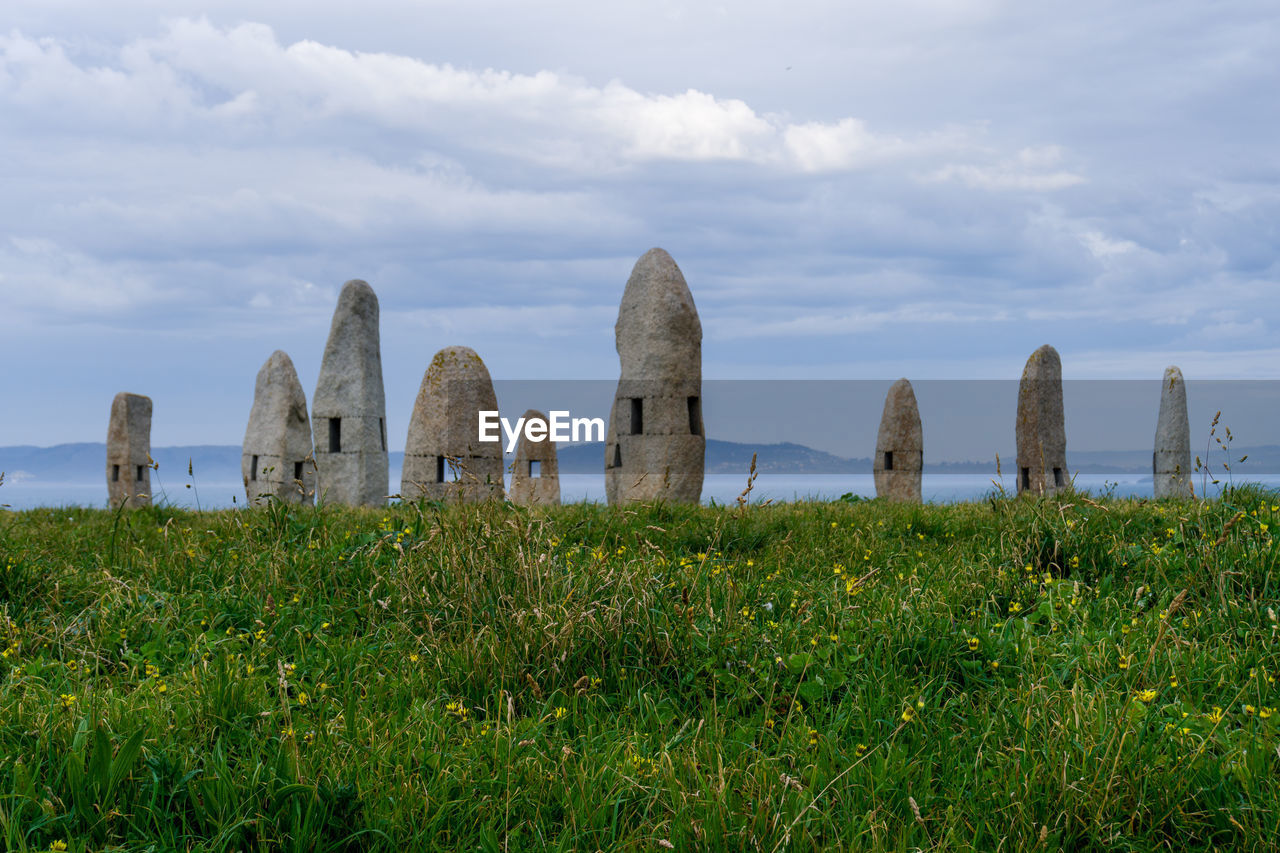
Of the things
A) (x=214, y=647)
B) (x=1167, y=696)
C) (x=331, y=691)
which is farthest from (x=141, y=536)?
(x=1167, y=696)

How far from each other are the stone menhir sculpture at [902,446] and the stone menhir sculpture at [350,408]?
406 inches

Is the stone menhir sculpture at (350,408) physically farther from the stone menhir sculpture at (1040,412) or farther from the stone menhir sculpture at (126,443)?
the stone menhir sculpture at (1040,412)

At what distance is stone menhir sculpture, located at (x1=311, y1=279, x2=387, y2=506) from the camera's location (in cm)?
1659

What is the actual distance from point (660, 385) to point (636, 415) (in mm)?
623

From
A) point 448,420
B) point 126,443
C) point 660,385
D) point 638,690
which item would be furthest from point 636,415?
point 126,443

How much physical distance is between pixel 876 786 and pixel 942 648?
4.58ft

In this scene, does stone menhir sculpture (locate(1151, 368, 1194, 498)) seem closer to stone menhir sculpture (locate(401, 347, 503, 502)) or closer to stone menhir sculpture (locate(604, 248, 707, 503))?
stone menhir sculpture (locate(604, 248, 707, 503))

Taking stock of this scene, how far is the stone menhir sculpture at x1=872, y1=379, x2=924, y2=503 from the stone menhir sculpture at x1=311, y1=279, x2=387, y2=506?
10.3 meters

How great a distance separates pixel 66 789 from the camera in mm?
3344

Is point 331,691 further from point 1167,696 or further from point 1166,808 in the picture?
point 1167,696

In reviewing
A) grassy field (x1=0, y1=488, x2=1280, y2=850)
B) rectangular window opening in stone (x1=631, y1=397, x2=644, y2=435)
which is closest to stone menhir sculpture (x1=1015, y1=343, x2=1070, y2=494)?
rectangular window opening in stone (x1=631, y1=397, x2=644, y2=435)

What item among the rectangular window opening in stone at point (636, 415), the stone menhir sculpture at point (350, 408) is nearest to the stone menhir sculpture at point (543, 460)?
the stone menhir sculpture at point (350, 408)

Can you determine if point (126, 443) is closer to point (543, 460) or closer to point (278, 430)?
point (278, 430)

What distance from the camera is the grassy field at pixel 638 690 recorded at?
3.33 meters
